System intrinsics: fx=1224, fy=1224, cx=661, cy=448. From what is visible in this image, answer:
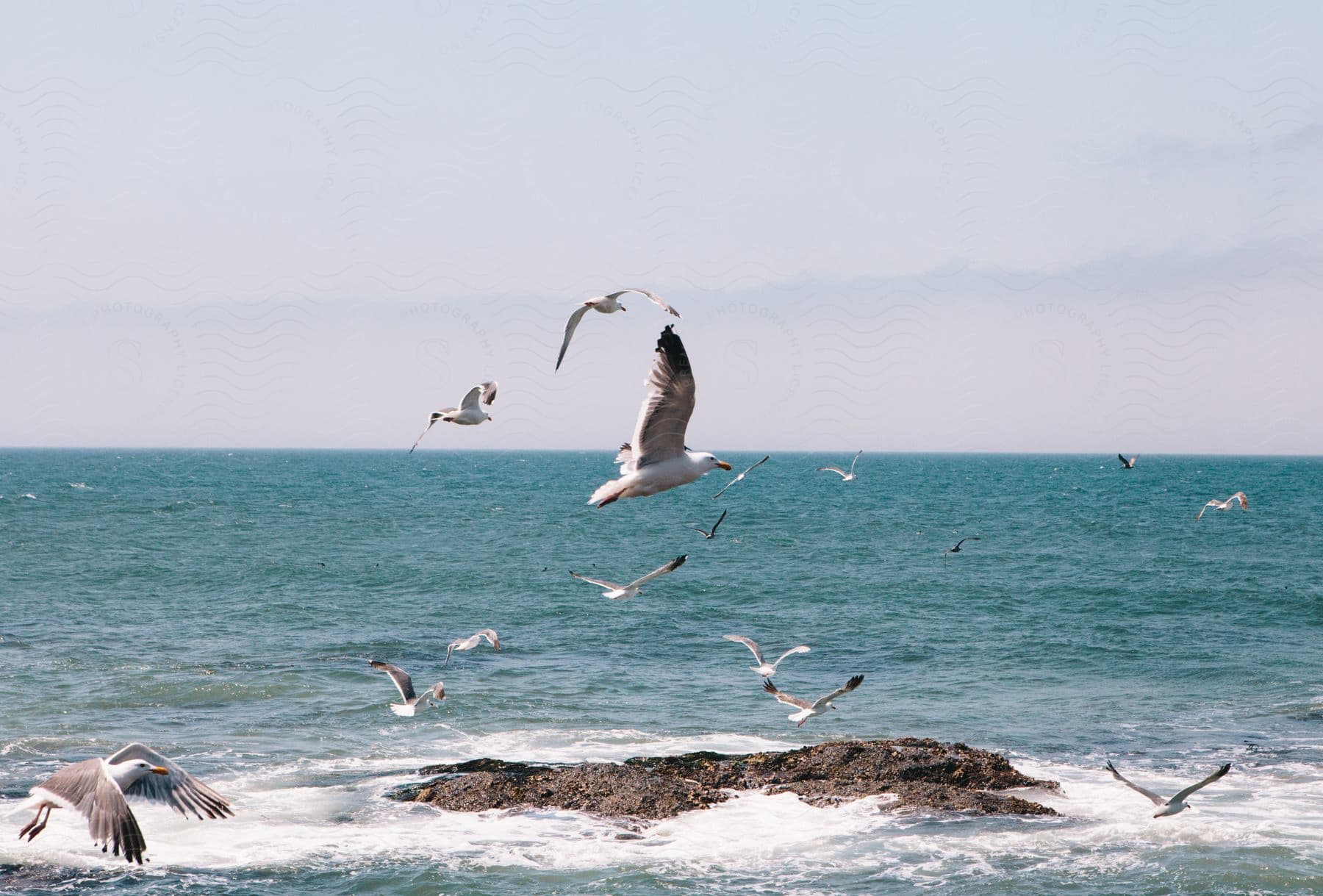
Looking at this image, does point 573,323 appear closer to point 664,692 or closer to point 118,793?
point 118,793

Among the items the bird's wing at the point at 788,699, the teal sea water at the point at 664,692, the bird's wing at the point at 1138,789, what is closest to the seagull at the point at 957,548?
the teal sea water at the point at 664,692

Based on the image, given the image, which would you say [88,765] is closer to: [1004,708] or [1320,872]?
[1320,872]

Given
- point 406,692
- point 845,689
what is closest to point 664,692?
point 406,692

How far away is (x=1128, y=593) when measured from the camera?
5116cm

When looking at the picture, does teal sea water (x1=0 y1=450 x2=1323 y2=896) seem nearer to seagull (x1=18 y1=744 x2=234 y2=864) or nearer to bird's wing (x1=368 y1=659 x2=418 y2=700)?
bird's wing (x1=368 y1=659 x2=418 y2=700)

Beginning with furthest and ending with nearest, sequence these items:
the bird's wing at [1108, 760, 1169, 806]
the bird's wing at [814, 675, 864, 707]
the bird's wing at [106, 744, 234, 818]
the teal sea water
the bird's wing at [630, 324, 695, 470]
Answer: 1. the teal sea water
2. the bird's wing at [814, 675, 864, 707]
3. the bird's wing at [1108, 760, 1169, 806]
4. the bird's wing at [106, 744, 234, 818]
5. the bird's wing at [630, 324, 695, 470]

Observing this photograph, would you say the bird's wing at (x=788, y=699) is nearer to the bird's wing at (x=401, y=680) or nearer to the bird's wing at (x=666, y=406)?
the bird's wing at (x=401, y=680)

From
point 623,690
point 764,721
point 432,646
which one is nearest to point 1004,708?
point 764,721

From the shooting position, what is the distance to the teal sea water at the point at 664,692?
689 inches

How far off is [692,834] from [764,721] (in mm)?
8143

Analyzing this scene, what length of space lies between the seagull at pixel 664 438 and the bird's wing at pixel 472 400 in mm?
4326

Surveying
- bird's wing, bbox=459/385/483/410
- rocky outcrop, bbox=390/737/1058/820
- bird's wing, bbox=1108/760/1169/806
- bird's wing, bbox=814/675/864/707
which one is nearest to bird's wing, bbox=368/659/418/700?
rocky outcrop, bbox=390/737/1058/820

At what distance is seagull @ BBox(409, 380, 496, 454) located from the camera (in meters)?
15.6

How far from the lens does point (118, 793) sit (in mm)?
11836
